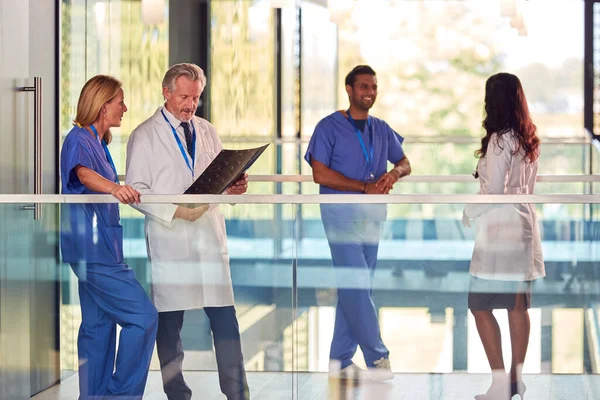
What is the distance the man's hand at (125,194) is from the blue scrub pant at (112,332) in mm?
296

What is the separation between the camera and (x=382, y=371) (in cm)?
356

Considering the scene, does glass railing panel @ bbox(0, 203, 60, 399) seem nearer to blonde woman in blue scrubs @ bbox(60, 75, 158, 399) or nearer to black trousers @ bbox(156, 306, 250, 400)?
blonde woman in blue scrubs @ bbox(60, 75, 158, 399)

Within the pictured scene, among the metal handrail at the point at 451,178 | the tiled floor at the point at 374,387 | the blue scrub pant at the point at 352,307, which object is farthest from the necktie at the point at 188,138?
the metal handrail at the point at 451,178

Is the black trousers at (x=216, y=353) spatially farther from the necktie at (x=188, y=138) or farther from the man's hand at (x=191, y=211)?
the necktie at (x=188, y=138)

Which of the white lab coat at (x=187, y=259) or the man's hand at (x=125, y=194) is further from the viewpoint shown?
the white lab coat at (x=187, y=259)

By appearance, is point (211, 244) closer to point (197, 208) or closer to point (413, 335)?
point (197, 208)

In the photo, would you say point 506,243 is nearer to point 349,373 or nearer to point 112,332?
point 349,373

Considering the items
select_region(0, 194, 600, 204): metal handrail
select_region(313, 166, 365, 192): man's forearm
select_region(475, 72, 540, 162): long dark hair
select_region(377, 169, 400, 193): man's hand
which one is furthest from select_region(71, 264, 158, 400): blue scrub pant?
select_region(475, 72, 540, 162): long dark hair

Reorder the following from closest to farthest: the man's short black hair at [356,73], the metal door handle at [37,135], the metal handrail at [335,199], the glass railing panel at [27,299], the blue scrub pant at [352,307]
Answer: the metal handrail at [335,199] < the blue scrub pant at [352,307] < the glass railing panel at [27,299] < the metal door handle at [37,135] < the man's short black hair at [356,73]

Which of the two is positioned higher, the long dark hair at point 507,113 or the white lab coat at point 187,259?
the long dark hair at point 507,113

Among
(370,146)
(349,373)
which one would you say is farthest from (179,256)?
(370,146)

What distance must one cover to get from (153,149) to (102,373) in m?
0.85

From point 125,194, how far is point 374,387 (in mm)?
1125

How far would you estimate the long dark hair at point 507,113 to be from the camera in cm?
386
